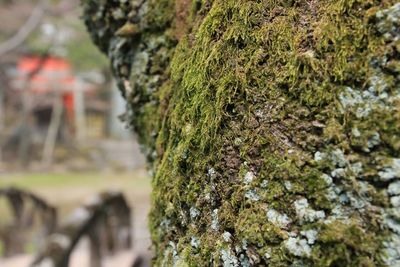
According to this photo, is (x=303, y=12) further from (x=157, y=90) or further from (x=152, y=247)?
(x=152, y=247)

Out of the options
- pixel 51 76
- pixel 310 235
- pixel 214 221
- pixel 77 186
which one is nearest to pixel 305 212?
pixel 310 235

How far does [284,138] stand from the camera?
0.63 meters

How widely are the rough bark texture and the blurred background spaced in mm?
9752

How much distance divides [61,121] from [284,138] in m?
18.5

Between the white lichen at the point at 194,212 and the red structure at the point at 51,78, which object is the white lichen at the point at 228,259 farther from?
the red structure at the point at 51,78

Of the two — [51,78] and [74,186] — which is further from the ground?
[51,78]

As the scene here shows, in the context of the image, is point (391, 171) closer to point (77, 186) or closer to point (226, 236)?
point (226, 236)

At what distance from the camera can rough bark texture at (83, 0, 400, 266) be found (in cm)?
56

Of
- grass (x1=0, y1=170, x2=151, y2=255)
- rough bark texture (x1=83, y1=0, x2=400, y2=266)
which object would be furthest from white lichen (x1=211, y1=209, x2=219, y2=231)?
grass (x1=0, y1=170, x2=151, y2=255)

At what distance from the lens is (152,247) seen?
920mm

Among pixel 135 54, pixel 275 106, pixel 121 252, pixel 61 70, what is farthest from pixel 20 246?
pixel 61 70

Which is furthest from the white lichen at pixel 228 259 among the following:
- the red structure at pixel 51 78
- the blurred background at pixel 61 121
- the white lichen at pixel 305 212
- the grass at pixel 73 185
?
the red structure at pixel 51 78

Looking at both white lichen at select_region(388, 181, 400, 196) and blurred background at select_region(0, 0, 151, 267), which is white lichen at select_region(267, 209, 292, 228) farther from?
blurred background at select_region(0, 0, 151, 267)

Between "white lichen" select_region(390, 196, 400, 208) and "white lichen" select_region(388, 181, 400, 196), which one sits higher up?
"white lichen" select_region(388, 181, 400, 196)
